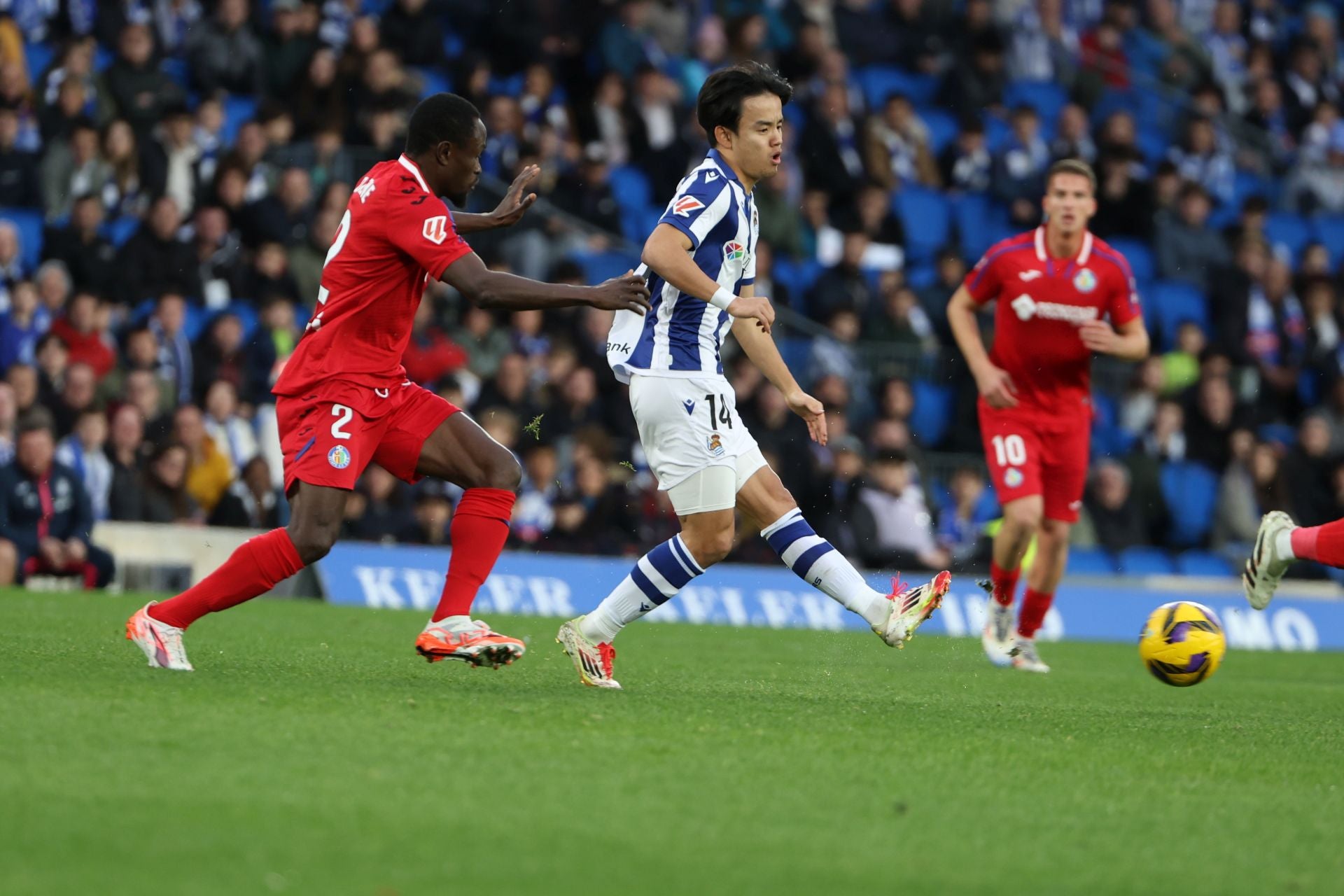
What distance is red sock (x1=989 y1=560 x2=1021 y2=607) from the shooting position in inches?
427

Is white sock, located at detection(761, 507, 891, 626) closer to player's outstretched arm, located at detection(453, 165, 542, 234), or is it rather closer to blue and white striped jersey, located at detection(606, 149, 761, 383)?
blue and white striped jersey, located at detection(606, 149, 761, 383)

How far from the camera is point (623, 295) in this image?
22.2 ft

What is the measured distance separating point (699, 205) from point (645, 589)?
1607mm

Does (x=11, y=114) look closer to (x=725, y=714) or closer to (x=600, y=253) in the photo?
(x=600, y=253)

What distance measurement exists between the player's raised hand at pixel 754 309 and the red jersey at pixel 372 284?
3.46 ft

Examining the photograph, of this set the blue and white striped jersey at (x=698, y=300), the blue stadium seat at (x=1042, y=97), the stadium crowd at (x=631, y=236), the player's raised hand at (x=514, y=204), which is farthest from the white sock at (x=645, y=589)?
the blue stadium seat at (x=1042, y=97)

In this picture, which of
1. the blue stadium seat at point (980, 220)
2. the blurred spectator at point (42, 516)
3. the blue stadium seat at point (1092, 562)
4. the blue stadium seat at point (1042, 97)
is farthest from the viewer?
the blue stadium seat at point (1042, 97)

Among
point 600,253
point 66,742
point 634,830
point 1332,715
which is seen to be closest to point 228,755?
point 66,742

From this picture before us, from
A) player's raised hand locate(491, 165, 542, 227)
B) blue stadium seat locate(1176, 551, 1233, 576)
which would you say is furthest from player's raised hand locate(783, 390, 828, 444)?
blue stadium seat locate(1176, 551, 1233, 576)

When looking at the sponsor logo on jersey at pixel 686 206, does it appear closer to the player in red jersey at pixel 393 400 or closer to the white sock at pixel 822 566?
the player in red jersey at pixel 393 400

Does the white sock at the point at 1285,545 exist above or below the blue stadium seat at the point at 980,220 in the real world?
below

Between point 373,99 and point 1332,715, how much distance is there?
11.2 meters

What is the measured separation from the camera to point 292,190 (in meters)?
16.2

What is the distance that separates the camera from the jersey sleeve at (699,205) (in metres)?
7.45
